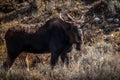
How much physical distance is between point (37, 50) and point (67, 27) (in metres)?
1.15

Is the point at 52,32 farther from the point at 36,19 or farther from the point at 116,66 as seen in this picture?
the point at 36,19

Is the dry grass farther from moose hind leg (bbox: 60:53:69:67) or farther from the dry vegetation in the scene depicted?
moose hind leg (bbox: 60:53:69:67)

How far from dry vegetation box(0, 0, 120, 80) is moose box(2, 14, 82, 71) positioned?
0.32m

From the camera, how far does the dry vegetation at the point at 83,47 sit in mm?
10133

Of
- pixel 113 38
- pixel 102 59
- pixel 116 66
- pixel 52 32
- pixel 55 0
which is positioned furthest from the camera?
pixel 55 0

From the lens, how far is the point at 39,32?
11.7 metres

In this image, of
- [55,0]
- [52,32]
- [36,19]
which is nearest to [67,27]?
[52,32]

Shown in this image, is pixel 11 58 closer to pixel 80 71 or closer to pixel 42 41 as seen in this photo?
pixel 42 41

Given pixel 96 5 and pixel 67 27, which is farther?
pixel 96 5

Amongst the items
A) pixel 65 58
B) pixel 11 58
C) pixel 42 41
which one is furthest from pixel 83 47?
pixel 11 58

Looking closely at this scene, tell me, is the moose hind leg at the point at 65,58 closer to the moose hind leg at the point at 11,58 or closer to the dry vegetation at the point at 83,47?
the dry vegetation at the point at 83,47

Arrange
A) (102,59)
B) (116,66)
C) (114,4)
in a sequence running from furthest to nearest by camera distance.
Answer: (114,4) → (102,59) → (116,66)

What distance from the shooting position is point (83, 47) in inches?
544

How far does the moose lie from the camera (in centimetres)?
1131
